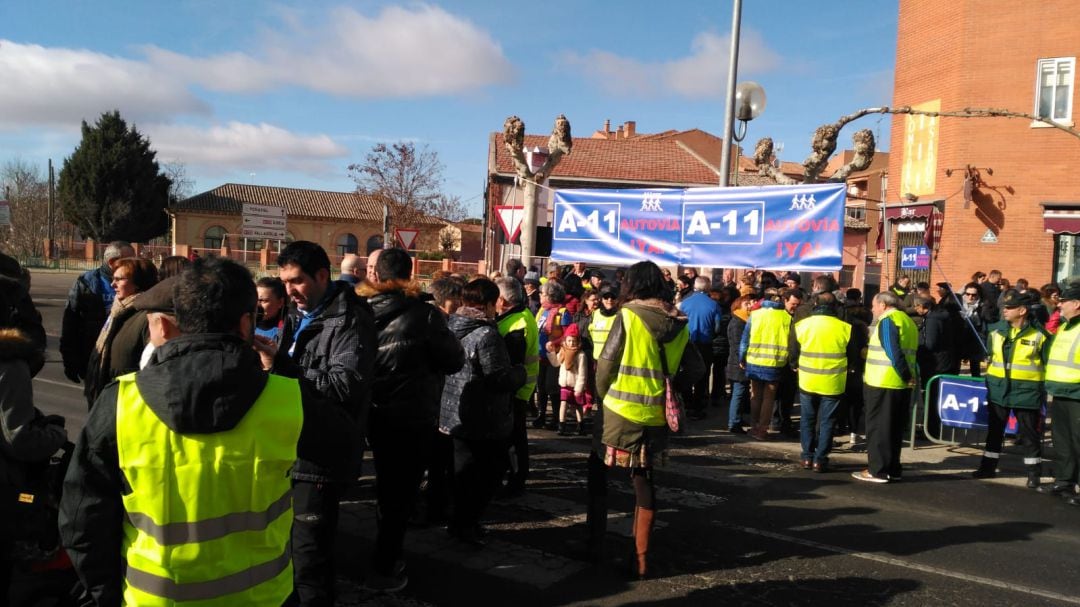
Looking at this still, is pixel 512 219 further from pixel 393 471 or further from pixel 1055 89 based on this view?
pixel 1055 89

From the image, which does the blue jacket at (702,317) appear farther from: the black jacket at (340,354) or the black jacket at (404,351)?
the black jacket at (340,354)

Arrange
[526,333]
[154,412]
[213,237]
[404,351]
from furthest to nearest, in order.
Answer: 1. [213,237]
2. [526,333]
3. [404,351]
4. [154,412]

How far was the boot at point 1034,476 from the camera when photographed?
7527mm

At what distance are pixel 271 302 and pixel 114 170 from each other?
186 ft

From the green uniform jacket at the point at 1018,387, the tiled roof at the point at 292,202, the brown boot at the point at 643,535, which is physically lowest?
the brown boot at the point at 643,535

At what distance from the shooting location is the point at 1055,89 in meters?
18.8

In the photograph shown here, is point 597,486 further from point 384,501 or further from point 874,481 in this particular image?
point 874,481

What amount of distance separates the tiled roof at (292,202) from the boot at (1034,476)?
2211 inches

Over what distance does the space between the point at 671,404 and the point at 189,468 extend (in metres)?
3.24

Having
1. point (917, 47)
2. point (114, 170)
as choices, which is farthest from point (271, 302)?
point (114, 170)

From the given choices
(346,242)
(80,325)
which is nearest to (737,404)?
(80,325)

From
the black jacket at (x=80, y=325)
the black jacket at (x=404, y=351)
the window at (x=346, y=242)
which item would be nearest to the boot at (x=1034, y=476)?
the black jacket at (x=404, y=351)

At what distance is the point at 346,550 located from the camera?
516 centimetres

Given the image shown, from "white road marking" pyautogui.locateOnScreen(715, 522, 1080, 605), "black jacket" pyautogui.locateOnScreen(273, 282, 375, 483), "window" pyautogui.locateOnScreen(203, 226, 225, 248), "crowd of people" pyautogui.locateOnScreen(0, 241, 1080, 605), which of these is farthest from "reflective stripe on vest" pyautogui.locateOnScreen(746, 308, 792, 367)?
"window" pyautogui.locateOnScreen(203, 226, 225, 248)
